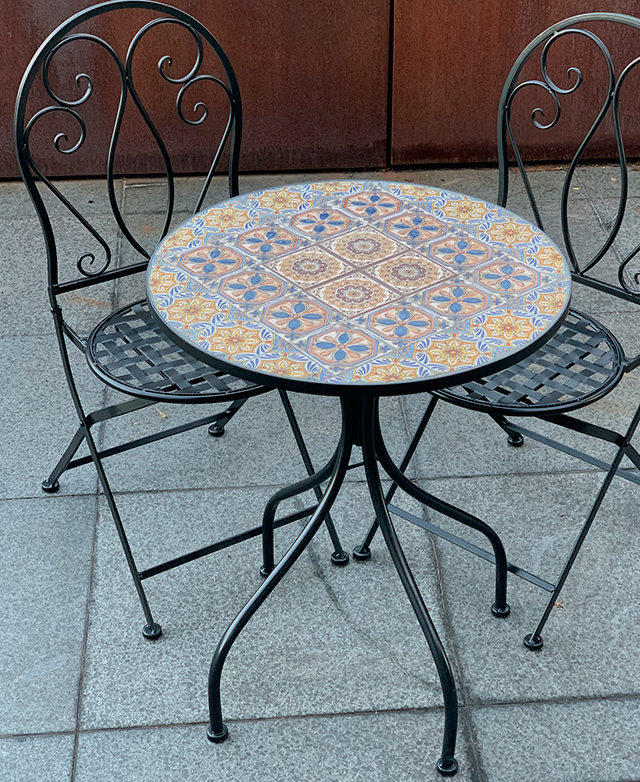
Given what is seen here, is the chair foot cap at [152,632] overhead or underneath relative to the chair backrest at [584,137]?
underneath

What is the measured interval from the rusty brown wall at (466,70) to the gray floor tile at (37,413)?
2527 mm

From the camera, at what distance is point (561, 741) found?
257 centimetres

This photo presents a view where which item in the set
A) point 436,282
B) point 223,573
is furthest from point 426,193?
point 223,573

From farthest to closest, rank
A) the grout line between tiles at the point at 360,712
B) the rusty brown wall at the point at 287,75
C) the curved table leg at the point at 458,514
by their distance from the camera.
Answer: the rusty brown wall at the point at 287,75 < the curved table leg at the point at 458,514 < the grout line between tiles at the point at 360,712

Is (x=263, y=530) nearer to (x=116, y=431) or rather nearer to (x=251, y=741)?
(x=251, y=741)

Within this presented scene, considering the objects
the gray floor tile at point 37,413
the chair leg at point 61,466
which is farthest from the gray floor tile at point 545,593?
the gray floor tile at point 37,413

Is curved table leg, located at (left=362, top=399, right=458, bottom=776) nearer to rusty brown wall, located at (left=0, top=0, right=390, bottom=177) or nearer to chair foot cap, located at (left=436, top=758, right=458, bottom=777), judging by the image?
chair foot cap, located at (left=436, top=758, right=458, bottom=777)

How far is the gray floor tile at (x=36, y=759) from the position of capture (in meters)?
2.52

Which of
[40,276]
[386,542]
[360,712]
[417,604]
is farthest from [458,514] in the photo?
[40,276]

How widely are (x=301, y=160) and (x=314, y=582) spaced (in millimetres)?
3244

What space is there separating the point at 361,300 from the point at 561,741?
1284 mm

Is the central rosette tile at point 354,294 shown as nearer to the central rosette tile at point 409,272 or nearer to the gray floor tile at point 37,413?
the central rosette tile at point 409,272

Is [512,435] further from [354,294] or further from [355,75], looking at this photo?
[355,75]

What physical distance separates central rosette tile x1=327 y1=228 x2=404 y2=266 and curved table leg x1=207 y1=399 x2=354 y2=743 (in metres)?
0.39
